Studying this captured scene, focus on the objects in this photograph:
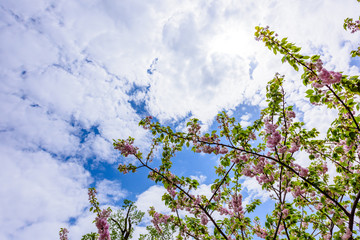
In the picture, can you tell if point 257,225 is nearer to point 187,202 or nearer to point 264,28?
point 187,202

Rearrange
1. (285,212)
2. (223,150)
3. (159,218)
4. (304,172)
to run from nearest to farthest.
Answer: (304,172) < (285,212) < (223,150) < (159,218)

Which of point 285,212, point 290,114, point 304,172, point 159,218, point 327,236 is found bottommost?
point 327,236

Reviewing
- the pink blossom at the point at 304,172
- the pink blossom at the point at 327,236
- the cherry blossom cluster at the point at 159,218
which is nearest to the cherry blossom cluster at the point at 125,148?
the cherry blossom cluster at the point at 159,218

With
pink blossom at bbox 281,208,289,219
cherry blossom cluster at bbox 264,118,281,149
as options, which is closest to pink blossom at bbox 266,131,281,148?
cherry blossom cluster at bbox 264,118,281,149

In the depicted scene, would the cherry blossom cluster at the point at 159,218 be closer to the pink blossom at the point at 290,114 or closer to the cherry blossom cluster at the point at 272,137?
the cherry blossom cluster at the point at 272,137

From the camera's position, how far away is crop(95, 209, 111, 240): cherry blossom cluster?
475 centimetres

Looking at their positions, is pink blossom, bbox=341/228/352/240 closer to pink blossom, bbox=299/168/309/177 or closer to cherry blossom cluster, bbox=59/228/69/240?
pink blossom, bbox=299/168/309/177

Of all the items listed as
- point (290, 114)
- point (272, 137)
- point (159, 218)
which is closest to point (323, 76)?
point (290, 114)

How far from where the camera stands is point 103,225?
484 cm

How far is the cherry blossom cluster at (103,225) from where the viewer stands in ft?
15.6

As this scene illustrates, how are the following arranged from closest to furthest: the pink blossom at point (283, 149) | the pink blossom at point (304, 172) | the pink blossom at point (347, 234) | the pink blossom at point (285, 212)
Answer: the pink blossom at point (347, 234)
the pink blossom at point (304, 172)
the pink blossom at point (283, 149)
the pink blossom at point (285, 212)

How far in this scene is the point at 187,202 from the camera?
4801mm

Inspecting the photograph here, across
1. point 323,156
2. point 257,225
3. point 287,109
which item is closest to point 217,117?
point 287,109

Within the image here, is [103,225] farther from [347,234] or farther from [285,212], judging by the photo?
[347,234]
